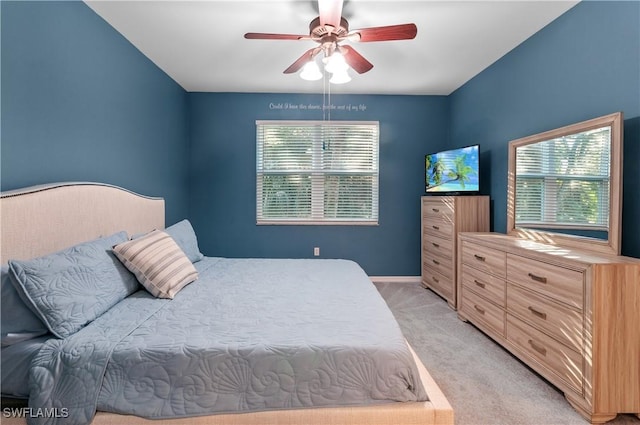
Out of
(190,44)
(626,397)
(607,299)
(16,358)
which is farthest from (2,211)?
(626,397)

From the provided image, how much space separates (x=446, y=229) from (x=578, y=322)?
5.71 feet

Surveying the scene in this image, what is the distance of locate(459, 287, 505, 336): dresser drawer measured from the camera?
234 centimetres

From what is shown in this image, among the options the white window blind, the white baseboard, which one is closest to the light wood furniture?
the white baseboard

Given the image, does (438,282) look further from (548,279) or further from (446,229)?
(548,279)

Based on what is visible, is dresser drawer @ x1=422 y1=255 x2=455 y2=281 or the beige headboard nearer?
the beige headboard

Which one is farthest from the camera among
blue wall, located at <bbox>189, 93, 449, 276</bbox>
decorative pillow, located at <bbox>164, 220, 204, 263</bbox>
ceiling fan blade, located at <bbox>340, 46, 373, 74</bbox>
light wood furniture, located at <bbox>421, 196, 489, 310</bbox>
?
blue wall, located at <bbox>189, 93, 449, 276</bbox>

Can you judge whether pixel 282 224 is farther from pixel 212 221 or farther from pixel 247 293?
pixel 247 293

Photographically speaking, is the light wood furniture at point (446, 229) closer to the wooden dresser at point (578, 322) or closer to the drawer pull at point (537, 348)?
the wooden dresser at point (578, 322)

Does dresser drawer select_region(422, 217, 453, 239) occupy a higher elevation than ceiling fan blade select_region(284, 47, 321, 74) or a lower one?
lower

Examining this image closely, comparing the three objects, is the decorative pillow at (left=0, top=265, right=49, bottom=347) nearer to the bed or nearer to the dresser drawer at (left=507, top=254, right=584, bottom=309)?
the bed

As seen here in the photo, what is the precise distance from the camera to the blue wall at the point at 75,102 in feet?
5.49

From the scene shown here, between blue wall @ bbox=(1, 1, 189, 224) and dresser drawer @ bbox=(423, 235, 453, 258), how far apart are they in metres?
3.29

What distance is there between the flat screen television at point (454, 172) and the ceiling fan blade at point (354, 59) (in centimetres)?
165

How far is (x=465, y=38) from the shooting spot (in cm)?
265
